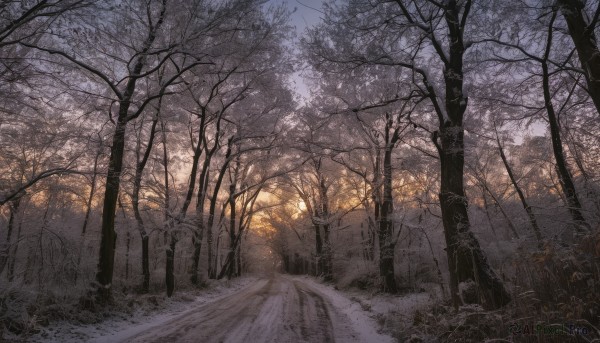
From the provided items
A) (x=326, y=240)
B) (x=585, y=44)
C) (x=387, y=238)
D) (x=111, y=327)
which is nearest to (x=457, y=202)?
(x=585, y=44)

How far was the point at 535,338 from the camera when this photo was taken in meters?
4.41

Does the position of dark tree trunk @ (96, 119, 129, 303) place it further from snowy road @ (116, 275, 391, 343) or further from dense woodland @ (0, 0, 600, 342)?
snowy road @ (116, 275, 391, 343)

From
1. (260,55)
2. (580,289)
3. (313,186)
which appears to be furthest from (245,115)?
(580,289)

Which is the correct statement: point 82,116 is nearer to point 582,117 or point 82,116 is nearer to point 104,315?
point 104,315

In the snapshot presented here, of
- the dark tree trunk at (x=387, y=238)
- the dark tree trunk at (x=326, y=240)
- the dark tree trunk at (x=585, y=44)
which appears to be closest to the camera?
the dark tree trunk at (x=585, y=44)

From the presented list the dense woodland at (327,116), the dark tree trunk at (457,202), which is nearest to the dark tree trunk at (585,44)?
the dense woodland at (327,116)

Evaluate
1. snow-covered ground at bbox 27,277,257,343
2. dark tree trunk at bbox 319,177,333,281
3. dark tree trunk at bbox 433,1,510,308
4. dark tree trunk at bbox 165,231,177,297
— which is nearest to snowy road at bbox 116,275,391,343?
snow-covered ground at bbox 27,277,257,343

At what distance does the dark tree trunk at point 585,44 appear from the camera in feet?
21.5

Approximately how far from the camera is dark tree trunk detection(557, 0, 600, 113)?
6.54 m

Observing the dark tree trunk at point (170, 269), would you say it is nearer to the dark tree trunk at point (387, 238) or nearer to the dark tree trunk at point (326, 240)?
the dark tree trunk at point (387, 238)

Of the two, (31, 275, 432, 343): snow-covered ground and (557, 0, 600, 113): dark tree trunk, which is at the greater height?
(557, 0, 600, 113): dark tree trunk

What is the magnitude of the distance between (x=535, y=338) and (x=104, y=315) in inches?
385

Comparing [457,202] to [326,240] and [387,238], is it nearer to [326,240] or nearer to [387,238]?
[387,238]

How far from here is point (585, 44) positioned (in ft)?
22.5
